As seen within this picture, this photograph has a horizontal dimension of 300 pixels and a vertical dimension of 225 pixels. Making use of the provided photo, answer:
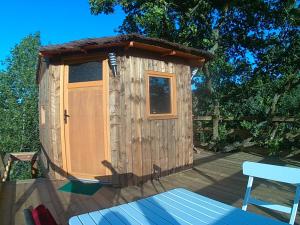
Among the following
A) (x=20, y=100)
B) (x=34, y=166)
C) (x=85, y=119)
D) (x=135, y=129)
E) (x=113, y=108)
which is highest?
(x=20, y=100)

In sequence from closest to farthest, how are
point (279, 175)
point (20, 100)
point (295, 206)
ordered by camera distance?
point (295, 206), point (279, 175), point (20, 100)

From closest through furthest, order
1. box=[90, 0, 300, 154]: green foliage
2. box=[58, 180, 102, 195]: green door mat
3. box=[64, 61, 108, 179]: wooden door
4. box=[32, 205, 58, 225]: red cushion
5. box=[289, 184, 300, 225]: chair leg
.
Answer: box=[32, 205, 58, 225]: red cushion < box=[289, 184, 300, 225]: chair leg < box=[58, 180, 102, 195]: green door mat < box=[64, 61, 108, 179]: wooden door < box=[90, 0, 300, 154]: green foliage

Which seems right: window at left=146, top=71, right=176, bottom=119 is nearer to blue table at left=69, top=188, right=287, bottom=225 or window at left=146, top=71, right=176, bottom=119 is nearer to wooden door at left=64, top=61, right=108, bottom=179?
wooden door at left=64, top=61, right=108, bottom=179

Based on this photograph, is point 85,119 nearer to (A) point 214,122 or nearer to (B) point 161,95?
(B) point 161,95

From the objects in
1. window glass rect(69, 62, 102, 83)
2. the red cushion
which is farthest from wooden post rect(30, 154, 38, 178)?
the red cushion

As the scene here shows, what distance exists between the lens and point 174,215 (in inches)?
77.0

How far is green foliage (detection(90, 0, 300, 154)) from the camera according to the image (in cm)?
953

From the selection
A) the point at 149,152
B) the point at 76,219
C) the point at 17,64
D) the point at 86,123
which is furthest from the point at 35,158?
the point at 17,64

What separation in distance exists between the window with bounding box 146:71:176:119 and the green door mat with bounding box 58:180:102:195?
1639mm

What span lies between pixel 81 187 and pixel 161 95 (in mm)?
2314

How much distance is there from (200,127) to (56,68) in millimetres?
6621

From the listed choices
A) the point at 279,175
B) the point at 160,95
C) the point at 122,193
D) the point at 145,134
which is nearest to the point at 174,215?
the point at 279,175

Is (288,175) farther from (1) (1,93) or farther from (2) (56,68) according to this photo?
(1) (1,93)

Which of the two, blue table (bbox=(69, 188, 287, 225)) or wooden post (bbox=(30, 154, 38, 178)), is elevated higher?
blue table (bbox=(69, 188, 287, 225))
